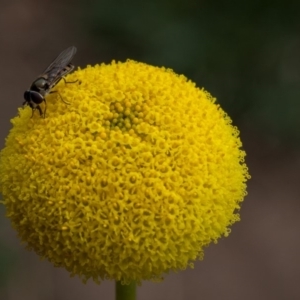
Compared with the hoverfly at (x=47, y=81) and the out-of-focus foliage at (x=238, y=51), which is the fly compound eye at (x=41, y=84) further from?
the out-of-focus foliage at (x=238, y=51)

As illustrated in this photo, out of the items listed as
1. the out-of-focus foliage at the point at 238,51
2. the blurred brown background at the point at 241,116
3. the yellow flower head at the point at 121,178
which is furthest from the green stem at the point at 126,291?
the out-of-focus foliage at the point at 238,51

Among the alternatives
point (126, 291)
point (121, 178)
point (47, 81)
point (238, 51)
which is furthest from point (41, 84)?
point (238, 51)

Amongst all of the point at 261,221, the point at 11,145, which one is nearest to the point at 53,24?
the point at 261,221

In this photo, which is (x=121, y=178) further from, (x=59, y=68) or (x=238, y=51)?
(x=238, y=51)

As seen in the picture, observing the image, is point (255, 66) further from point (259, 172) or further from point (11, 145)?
point (11, 145)

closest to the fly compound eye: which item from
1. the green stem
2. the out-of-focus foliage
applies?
the green stem
